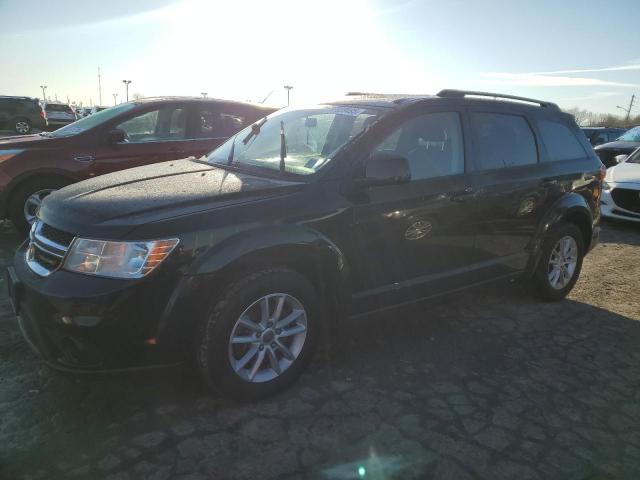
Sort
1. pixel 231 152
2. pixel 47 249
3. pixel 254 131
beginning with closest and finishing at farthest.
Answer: pixel 47 249 → pixel 231 152 → pixel 254 131

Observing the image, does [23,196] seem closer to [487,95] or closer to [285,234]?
[285,234]

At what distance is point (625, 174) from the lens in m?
8.55

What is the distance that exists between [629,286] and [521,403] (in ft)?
10.6

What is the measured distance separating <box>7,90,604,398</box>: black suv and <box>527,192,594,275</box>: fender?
0.07 ft

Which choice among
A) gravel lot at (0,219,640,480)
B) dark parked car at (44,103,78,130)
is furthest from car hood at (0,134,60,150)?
dark parked car at (44,103,78,130)

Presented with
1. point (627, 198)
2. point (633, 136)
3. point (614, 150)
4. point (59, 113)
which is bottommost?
point (627, 198)

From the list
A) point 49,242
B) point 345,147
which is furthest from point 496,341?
point 49,242

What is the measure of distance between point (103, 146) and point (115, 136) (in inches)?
8.5

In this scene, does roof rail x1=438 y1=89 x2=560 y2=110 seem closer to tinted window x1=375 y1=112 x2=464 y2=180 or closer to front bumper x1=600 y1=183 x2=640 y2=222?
tinted window x1=375 y1=112 x2=464 y2=180

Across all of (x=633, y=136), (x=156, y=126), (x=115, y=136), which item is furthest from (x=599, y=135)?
(x=115, y=136)

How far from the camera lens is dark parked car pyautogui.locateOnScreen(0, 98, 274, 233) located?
582cm

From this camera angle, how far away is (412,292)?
3510 mm

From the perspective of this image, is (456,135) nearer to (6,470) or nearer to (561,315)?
(561,315)

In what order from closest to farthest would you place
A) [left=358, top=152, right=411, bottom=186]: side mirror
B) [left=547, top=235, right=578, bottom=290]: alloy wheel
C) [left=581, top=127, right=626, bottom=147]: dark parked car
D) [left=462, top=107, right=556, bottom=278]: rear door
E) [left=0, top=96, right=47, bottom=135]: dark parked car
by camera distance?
1. [left=358, top=152, right=411, bottom=186]: side mirror
2. [left=462, top=107, right=556, bottom=278]: rear door
3. [left=547, top=235, right=578, bottom=290]: alloy wheel
4. [left=581, top=127, right=626, bottom=147]: dark parked car
5. [left=0, top=96, right=47, bottom=135]: dark parked car
